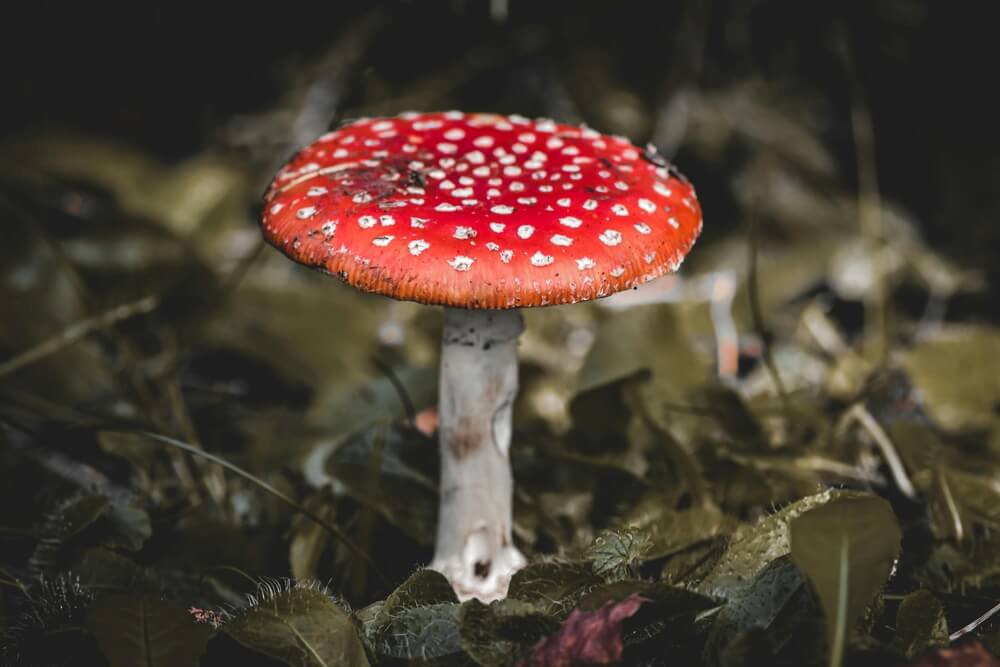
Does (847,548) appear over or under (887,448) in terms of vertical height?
over

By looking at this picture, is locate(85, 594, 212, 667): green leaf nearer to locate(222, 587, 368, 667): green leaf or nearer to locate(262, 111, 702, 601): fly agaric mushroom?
locate(222, 587, 368, 667): green leaf

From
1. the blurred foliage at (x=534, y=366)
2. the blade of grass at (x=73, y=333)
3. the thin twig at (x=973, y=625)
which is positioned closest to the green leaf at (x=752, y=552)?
the blurred foliage at (x=534, y=366)

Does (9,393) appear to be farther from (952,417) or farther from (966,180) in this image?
(966,180)

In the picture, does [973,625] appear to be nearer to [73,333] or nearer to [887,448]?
[887,448]

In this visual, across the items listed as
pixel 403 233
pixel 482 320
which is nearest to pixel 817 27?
pixel 482 320

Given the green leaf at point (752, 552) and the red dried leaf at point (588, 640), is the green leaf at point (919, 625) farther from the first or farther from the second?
the red dried leaf at point (588, 640)

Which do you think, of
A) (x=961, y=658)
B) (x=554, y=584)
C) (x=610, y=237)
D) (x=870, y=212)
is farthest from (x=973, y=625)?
(x=870, y=212)

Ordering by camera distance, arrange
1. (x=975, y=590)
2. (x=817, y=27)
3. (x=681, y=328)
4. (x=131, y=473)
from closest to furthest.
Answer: (x=975, y=590)
(x=131, y=473)
(x=681, y=328)
(x=817, y=27)
